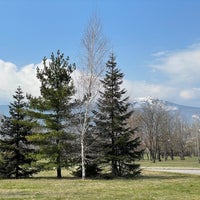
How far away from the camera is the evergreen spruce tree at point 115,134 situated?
25.3 meters

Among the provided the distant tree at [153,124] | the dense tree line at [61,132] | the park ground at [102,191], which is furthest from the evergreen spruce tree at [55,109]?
the distant tree at [153,124]

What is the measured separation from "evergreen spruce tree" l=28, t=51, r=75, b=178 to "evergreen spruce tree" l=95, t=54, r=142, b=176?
8.78ft

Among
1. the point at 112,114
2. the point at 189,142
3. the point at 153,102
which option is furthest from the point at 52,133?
the point at 189,142

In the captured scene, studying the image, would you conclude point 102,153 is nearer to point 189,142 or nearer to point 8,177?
point 8,177

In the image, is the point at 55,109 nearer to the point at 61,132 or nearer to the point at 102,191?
the point at 61,132

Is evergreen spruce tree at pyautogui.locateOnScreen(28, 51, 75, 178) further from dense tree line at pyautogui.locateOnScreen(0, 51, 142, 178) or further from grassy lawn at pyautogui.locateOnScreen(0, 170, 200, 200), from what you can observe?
grassy lawn at pyautogui.locateOnScreen(0, 170, 200, 200)

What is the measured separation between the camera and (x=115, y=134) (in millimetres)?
26016

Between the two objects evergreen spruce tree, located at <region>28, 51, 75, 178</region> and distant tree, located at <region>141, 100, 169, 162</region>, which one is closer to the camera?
evergreen spruce tree, located at <region>28, 51, 75, 178</region>

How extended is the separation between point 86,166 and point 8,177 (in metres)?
6.08

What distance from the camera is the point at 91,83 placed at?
78.8 ft

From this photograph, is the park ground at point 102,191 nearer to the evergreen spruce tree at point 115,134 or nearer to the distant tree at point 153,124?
the evergreen spruce tree at point 115,134

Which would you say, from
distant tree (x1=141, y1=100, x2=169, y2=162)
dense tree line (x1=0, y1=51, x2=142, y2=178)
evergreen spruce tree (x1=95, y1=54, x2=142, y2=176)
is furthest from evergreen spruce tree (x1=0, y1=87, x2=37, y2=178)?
distant tree (x1=141, y1=100, x2=169, y2=162)

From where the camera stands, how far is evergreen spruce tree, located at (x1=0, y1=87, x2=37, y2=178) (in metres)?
25.1

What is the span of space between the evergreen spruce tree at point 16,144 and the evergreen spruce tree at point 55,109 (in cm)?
133
